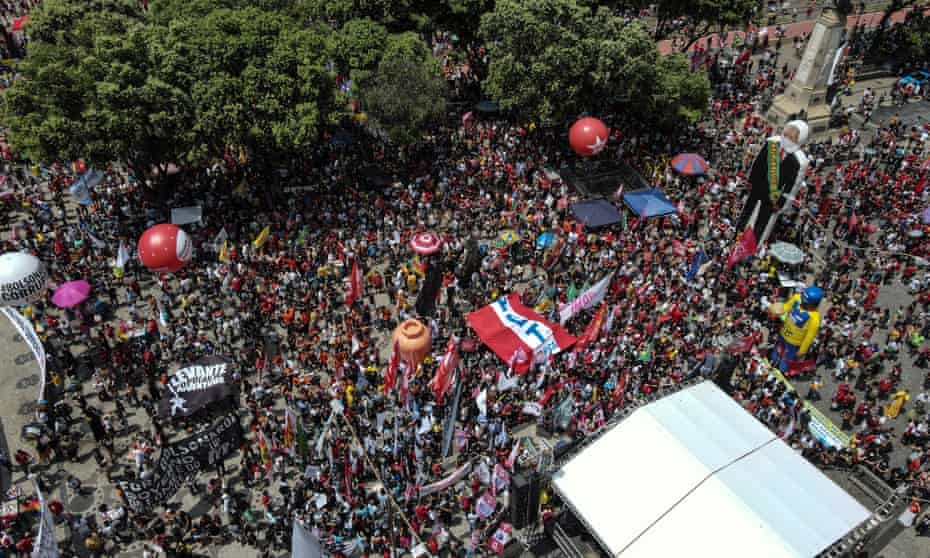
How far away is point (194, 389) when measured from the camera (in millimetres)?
27625

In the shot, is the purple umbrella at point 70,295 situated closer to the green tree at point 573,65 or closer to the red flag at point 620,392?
the red flag at point 620,392

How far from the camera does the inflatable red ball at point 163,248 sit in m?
32.0

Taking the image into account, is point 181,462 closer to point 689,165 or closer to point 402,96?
point 402,96

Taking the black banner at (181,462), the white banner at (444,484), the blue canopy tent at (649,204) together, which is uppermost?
the blue canopy tent at (649,204)

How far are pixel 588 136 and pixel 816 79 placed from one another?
1930cm

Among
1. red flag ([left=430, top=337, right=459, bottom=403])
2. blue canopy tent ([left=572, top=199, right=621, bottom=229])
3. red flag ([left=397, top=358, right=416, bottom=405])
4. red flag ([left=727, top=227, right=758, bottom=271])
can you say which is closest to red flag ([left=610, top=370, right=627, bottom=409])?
red flag ([left=430, top=337, right=459, bottom=403])

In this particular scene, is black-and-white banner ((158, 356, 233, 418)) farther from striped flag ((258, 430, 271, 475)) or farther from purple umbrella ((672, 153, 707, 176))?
purple umbrella ((672, 153, 707, 176))

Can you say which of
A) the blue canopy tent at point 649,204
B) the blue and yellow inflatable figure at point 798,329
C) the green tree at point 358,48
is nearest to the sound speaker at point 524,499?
the blue and yellow inflatable figure at point 798,329

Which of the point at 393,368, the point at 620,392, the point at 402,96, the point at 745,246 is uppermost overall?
the point at 402,96

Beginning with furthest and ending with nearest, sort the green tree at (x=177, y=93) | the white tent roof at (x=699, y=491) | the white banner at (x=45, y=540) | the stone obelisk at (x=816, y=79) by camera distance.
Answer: the stone obelisk at (x=816, y=79), the green tree at (x=177, y=93), the white banner at (x=45, y=540), the white tent roof at (x=699, y=491)

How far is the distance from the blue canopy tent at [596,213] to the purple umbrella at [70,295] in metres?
26.2

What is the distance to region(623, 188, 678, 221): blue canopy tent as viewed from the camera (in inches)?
1559

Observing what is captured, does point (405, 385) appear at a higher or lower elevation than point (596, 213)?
lower

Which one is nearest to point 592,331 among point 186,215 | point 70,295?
point 70,295
